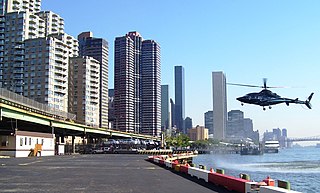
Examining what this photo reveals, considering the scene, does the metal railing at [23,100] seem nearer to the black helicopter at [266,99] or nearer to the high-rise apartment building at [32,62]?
the black helicopter at [266,99]

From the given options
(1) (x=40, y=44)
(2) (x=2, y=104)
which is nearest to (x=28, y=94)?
(1) (x=40, y=44)

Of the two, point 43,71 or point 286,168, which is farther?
point 43,71

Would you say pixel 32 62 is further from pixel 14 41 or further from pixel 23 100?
pixel 23 100

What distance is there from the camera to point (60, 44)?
18738 cm


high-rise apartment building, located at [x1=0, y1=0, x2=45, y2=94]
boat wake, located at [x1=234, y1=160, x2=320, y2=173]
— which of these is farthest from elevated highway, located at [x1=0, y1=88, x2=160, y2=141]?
high-rise apartment building, located at [x1=0, y1=0, x2=45, y2=94]

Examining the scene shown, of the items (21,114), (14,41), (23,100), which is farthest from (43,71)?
(21,114)

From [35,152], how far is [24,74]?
333ft

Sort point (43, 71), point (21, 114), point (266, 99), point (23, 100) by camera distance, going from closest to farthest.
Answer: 1. point (266, 99)
2. point (21, 114)
3. point (23, 100)
4. point (43, 71)

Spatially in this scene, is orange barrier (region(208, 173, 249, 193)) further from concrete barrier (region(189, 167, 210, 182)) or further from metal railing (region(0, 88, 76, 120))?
metal railing (region(0, 88, 76, 120))

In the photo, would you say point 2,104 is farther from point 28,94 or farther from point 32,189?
point 28,94

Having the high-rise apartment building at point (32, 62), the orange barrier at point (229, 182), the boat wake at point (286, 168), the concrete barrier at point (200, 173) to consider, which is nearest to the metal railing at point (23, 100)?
the boat wake at point (286, 168)

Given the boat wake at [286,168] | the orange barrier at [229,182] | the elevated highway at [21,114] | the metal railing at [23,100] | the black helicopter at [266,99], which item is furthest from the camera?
the metal railing at [23,100]

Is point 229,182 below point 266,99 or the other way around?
below

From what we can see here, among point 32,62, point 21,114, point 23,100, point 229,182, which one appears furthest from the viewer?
point 32,62
